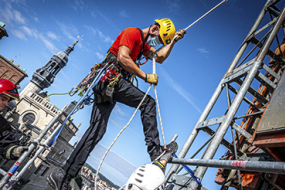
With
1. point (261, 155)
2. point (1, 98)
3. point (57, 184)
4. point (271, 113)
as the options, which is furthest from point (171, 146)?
point (1, 98)

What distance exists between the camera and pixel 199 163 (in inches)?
85.1

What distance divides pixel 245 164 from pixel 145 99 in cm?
213

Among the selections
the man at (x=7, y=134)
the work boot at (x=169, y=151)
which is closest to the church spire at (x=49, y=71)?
the man at (x=7, y=134)

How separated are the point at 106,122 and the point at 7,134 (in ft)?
7.60

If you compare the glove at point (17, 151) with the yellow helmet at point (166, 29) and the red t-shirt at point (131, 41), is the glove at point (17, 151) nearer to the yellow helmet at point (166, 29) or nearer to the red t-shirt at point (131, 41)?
the red t-shirt at point (131, 41)

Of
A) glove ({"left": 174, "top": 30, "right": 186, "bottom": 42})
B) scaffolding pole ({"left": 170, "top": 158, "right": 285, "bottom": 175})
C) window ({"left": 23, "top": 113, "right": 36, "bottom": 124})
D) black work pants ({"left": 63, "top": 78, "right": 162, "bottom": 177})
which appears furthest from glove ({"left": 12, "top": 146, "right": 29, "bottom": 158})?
window ({"left": 23, "top": 113, "right": 36, "bottom": 124})

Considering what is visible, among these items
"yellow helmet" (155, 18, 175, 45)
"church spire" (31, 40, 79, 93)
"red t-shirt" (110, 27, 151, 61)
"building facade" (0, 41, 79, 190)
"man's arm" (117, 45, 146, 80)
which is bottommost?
"building facade" (0, 41, 79, 190)

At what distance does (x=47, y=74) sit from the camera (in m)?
54.3

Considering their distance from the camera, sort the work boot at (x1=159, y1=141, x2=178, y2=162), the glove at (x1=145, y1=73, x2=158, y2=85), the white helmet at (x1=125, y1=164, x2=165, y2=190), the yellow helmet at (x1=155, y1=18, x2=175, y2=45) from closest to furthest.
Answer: the white helmet at (x1=125, y1=164, x2=165, y2=190), the work boot at (x1=159, y1=141, x2=178, y2=162), the glove at (x1=145, y1=73, x2=158, y2=85), the yellow helmet at (x1=155, y1=18, x2=175, y2=45)

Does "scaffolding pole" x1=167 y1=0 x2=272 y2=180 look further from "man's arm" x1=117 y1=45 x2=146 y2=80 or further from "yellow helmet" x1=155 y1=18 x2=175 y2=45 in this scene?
"man's arm" x1=117 y1=45 x2=146 y2=80

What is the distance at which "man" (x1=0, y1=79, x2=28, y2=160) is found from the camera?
→ 3857 mm

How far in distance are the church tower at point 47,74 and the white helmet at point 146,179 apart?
192ft

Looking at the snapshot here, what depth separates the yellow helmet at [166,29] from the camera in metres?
3.60

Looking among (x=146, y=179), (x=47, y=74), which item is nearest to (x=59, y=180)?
(x=146, y=179)
